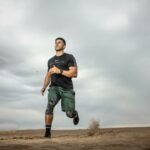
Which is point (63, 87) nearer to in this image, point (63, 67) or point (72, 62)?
point (63, 67)

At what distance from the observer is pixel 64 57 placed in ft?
32.0

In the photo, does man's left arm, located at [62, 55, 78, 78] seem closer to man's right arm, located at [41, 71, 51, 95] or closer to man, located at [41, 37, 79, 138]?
man, located at [41, 37, 79, 138]

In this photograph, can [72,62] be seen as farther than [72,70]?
Yes

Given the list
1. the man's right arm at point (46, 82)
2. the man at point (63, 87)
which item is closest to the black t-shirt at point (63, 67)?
the man at point (63, 87)

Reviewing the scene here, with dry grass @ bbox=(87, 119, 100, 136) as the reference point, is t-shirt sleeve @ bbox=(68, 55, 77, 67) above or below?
above

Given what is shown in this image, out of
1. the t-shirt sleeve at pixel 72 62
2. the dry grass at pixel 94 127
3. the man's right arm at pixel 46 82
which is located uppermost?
the t-shirt sleeve at pixel 72 62

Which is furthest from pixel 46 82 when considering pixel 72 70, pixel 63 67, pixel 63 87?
pixel 72 70

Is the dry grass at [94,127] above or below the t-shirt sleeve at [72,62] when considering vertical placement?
below

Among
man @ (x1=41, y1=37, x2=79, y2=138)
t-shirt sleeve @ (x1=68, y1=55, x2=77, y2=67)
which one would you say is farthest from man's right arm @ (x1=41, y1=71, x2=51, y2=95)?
t-shirt sleeve @ (x1=68, y1=55, x2=77, y2=67)

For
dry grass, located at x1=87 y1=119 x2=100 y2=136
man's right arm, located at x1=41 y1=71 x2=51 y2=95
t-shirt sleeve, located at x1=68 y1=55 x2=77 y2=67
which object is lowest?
dry grass, located at x1=87 y1=119 x2=100 y2=136

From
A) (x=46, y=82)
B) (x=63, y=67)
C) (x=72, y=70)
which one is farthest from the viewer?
(x=46, y=82)

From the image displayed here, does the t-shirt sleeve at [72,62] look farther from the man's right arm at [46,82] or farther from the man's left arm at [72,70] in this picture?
the man's right arm at [46,82]

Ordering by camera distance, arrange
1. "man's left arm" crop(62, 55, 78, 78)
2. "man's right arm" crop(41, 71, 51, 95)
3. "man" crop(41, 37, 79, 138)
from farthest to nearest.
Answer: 1. "man's right arm" crop(41, 71, 51, 95)
2. "man" crop(41, 37, 79, 138)
3. "man's left arm" crop(62, 55, 78, 78)

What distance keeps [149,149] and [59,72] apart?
3.53 m
